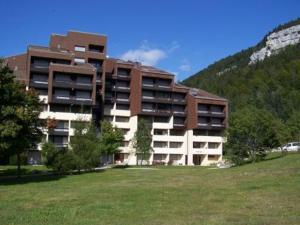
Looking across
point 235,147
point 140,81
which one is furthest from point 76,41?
point 235,147

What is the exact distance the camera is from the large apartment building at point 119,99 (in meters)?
90.6

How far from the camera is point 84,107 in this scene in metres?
92.2

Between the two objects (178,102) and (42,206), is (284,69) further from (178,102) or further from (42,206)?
(42,206)

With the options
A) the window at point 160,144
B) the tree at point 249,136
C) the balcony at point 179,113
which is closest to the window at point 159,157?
the window at point 160,144

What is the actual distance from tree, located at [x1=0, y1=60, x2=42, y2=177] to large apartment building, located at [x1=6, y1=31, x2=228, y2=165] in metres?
41.7

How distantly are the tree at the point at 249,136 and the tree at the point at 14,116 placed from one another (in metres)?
24.0

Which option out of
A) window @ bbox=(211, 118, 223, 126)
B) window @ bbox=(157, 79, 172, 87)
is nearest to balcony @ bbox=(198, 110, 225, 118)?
window @ bbox=(211, 118, 223, 126)

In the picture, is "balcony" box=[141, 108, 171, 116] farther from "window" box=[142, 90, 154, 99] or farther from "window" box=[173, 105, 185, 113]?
"window" box=[142, 90, 154, 99]

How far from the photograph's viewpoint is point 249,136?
58.1m

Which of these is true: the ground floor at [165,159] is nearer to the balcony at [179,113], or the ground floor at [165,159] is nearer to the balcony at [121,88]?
the balcony at [179,113]

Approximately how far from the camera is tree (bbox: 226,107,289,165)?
56812 millimetres

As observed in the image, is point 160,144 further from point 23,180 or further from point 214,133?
point 23,180

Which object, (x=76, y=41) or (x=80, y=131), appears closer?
(x=80, y=131)

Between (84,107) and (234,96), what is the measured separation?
104 meters
